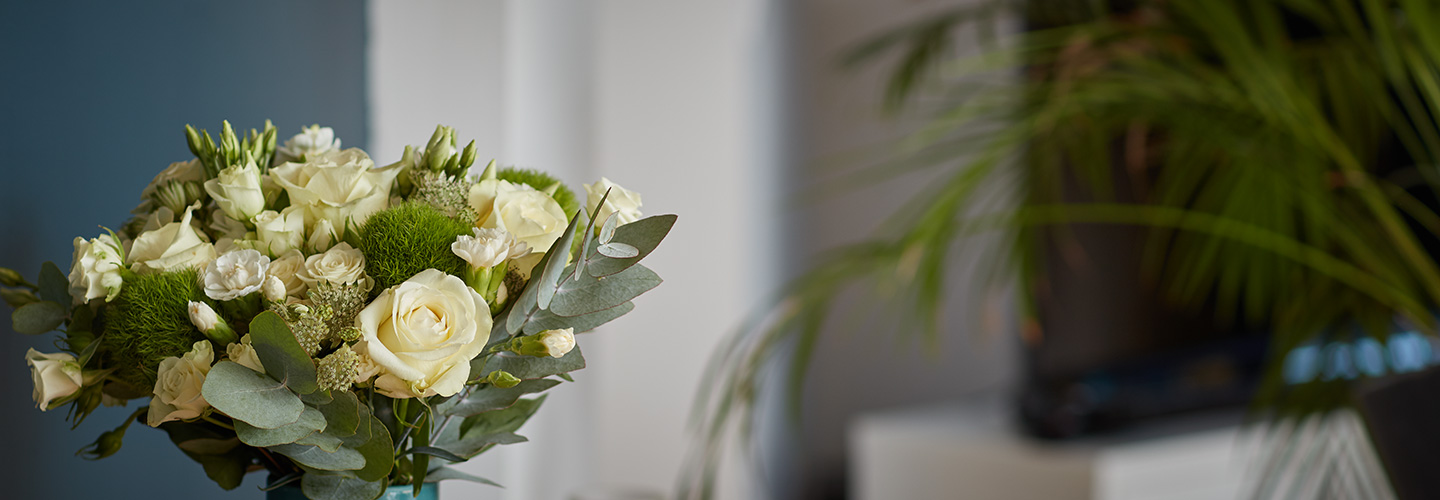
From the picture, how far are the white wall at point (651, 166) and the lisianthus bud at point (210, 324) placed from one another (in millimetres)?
744

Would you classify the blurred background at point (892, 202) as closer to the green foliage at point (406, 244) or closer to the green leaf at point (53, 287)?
the green leaf at point (53, 287)

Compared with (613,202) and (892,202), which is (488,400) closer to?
Answer: (613,202)

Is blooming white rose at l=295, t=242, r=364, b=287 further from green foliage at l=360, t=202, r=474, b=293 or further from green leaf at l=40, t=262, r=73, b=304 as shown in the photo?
green leaf at l=40, t=262, r=73, b=304

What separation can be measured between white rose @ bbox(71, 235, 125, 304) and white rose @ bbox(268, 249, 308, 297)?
7 cm

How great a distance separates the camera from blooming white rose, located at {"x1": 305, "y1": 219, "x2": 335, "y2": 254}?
463mm

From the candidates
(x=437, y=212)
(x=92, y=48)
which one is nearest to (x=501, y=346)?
(x=437, y=212)

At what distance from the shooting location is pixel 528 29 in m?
1.28

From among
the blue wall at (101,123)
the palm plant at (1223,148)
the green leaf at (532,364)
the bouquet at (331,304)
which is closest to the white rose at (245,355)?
the bouquet at (331,304)

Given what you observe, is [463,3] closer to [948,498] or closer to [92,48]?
[92,48]

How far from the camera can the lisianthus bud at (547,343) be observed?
1.52 ft

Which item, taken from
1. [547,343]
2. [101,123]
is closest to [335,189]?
[547,343]

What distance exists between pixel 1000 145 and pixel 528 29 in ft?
2.25

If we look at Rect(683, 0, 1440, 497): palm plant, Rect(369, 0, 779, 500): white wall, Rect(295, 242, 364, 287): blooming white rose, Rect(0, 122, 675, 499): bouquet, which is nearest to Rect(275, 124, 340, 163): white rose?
Rect(0, 122, 675, 499): bouquet

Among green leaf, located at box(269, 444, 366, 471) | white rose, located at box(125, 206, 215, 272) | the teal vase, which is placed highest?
white rose, located at box(125, 206, 215, 272)
